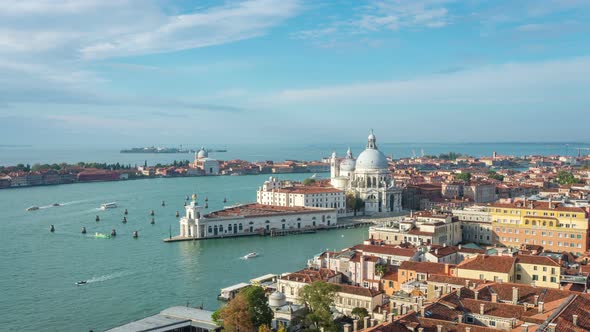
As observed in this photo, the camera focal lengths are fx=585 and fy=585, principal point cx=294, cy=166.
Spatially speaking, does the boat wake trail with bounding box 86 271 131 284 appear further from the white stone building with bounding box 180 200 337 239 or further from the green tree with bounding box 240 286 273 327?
the green tree with bounding box 240 286 273 327

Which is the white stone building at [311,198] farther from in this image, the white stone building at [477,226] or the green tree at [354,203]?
the white stone building at [477,226]

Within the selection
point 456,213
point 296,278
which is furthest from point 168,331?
point 456,213

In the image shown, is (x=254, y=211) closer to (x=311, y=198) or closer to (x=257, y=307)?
(x=311, y=198)

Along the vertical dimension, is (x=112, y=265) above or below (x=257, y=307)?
below

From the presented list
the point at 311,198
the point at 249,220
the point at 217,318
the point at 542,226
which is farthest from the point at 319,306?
the point at 311,198

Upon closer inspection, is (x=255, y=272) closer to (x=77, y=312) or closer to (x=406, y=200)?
(x=77, y=312)

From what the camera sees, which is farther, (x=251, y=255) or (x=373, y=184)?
(x=373, y=184)
